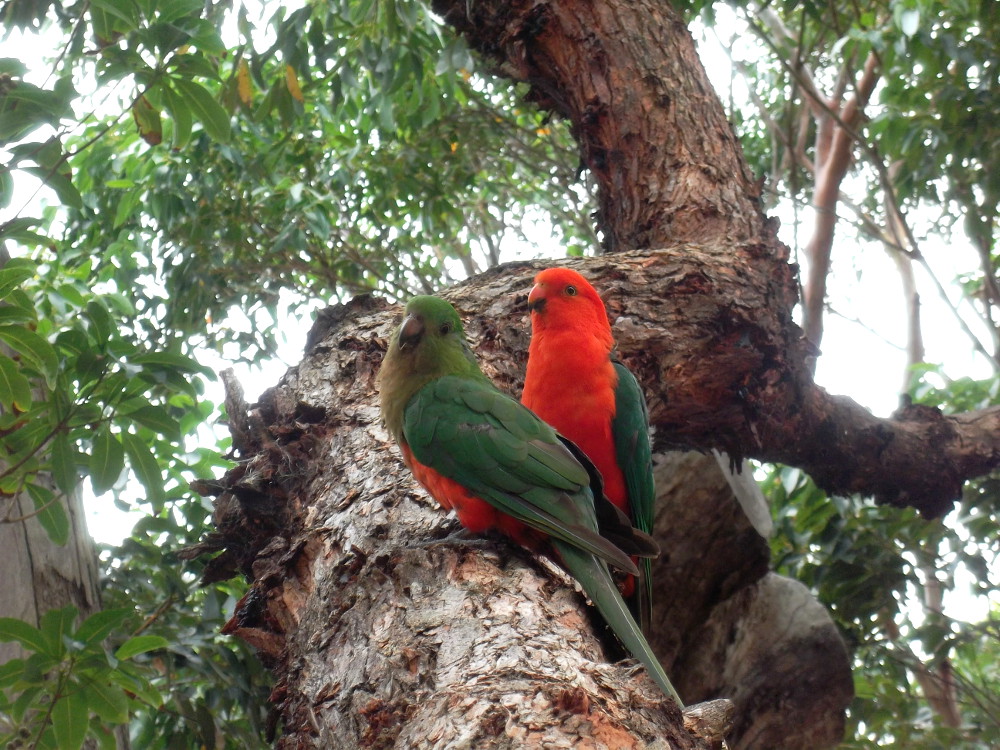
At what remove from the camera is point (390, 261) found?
22.3ft

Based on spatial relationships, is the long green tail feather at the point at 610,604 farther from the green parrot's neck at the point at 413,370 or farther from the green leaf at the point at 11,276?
the green leaf at the point at 11,276

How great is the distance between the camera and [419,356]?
2455 millimetres

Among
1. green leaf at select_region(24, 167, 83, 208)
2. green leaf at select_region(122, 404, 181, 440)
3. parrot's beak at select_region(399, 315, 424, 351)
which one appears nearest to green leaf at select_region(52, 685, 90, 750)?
green leaf at select_region(122, 404, 181, 440)

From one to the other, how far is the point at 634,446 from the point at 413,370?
29.4 inches

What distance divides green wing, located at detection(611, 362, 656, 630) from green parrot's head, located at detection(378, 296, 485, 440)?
0.49 m

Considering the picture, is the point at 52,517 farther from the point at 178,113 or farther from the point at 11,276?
the point at 178,113

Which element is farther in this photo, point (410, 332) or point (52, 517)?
point (52, 517)

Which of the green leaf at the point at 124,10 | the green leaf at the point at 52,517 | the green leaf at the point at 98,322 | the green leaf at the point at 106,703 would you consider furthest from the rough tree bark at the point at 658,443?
the green leaf at the point at 124,10

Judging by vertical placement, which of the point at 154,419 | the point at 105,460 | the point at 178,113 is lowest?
the point at 105,460

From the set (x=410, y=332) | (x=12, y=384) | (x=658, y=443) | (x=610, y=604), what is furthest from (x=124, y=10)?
(x=658, y=443)

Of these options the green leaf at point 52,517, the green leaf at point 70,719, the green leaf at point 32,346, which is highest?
the green leaf at point 32,346

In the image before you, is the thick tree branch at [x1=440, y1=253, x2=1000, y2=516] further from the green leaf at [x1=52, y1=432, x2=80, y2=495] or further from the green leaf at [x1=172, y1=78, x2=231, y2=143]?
the green leaf at [x1=52, y1=432, x2=80, y2=495]

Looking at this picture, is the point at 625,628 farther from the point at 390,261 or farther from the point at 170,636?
the point at 390,261

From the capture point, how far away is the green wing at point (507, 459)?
2.00 metres
